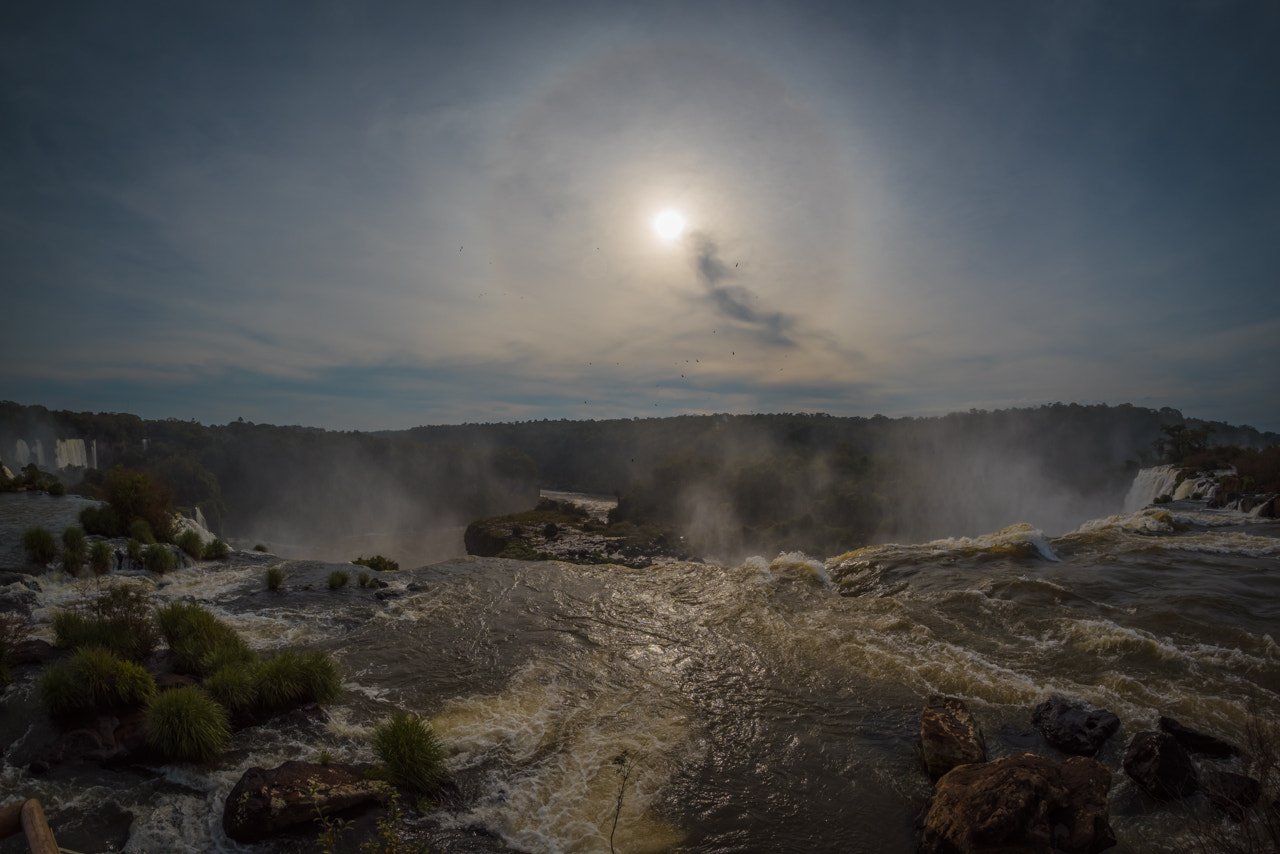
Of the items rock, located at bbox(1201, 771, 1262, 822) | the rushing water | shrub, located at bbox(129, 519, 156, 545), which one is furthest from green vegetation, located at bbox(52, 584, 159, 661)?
rock, located at bbox(1201, 771, 1262, 822)

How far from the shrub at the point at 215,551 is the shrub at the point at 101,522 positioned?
259 cm

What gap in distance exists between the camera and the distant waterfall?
34.9 meters

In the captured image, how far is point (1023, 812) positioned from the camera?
6.02 m

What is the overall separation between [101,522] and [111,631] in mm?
12612

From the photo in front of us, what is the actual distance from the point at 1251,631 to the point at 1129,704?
5.62 m

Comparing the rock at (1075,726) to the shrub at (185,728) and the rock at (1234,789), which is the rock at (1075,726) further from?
the shrub at (185,728)

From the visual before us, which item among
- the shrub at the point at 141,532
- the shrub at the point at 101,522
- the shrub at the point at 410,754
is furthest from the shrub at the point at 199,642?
the shrub at the point at 101,522

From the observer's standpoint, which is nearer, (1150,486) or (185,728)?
(185,728)

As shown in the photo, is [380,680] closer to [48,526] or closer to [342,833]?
[342,833]

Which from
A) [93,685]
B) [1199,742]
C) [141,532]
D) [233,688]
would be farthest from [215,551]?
[1199,742]

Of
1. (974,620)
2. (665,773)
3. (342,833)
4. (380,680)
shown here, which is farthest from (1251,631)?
(380,680)

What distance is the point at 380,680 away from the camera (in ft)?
37.6

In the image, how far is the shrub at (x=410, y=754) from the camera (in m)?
7.41

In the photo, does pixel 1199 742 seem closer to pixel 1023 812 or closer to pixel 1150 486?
pixel 1023 812
